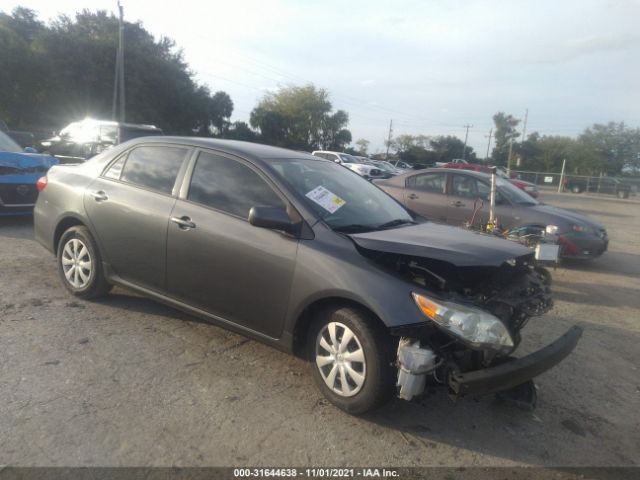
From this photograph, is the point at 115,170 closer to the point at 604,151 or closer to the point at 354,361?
the point at 354,361

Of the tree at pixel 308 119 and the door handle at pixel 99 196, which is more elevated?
the tree at pixel 308 119

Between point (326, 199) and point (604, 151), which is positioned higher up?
point (604, 151)

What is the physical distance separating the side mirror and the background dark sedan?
4766mm

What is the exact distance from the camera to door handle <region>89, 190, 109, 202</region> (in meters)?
4.31

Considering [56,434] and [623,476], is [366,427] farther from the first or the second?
[56,434]

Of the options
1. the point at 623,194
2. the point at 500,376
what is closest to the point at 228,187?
the point at 500,376

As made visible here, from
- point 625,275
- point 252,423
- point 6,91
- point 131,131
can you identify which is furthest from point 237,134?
point 252,423

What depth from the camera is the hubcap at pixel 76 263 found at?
4477mm

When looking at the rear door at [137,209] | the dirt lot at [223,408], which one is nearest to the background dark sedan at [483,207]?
the dirt lot at [223,408]

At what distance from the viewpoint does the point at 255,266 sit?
333cm

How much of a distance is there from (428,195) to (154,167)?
5.49 m

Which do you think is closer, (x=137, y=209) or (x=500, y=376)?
(x=500, y=376)

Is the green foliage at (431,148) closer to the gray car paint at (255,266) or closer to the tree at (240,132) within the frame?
the tree at (240,132)

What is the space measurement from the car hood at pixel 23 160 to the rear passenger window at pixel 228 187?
513 cm
